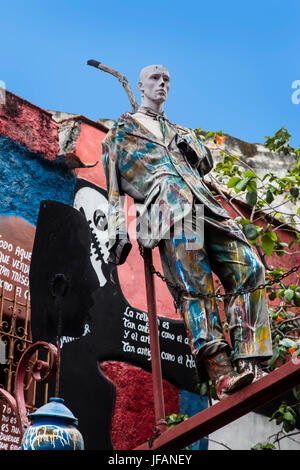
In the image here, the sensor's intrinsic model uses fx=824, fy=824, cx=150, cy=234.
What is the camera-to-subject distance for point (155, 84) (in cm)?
482

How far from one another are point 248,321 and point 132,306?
3.65 metres

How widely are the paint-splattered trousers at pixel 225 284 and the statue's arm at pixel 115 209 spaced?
218 millimetres

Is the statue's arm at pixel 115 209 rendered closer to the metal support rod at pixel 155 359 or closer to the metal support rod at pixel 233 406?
the metal support rod at pixel 155 359

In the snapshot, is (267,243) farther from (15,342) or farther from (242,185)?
(15,342)

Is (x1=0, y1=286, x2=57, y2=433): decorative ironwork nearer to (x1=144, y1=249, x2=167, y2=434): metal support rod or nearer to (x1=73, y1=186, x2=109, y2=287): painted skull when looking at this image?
(x1=73, y1=186, x2=109, y2=287): painted skull

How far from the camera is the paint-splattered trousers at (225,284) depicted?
4.11 meters

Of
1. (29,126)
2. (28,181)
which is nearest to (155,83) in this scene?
(28,181)

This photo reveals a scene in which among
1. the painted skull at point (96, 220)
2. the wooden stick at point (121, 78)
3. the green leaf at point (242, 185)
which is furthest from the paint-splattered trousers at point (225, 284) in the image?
the painted skull at point (96, 220)

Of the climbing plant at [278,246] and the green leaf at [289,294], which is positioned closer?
the climbing plant at [278,246]

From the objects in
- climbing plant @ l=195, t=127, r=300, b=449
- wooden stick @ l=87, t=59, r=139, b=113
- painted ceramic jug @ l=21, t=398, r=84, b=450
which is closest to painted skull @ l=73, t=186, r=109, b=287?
climbing plant @ l=195, t=127, r=300, b=449

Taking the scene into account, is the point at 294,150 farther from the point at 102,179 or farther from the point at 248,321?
the point at 248,321

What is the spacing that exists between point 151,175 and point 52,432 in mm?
1458

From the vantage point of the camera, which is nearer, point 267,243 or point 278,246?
point 267,243
